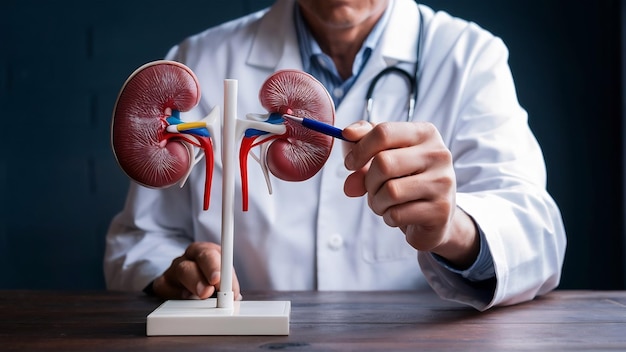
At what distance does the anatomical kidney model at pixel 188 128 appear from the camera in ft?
2.41

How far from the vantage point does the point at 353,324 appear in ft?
2.49

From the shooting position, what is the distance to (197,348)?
646 millimetres

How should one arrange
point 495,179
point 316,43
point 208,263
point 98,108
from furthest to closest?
1. point 98,108
2. point 316,43
3. point 495,179
4. point 208,263

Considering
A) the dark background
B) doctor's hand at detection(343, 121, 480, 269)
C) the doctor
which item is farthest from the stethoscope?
the dark background

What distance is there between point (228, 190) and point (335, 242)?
473 mm

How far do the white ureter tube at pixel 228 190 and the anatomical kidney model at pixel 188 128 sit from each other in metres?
0.01

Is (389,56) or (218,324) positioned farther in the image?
(389,56)

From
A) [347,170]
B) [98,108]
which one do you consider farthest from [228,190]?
[98,108]

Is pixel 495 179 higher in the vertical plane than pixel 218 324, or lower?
higher

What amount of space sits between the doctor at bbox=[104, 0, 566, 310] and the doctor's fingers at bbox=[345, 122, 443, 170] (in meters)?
0.22

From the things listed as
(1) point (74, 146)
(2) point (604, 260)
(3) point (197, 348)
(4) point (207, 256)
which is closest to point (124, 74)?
(1) point (74, 146)

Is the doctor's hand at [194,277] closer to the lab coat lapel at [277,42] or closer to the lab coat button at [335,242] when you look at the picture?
the lab coat button at [335,242]

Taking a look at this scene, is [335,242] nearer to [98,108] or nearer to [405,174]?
[405,174]

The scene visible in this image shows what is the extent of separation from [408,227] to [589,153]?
1238 mm
